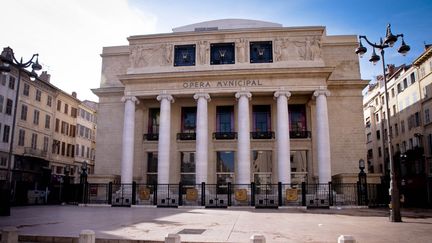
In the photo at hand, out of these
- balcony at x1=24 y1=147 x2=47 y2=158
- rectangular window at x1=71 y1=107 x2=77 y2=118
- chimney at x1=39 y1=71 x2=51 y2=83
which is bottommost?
balcony at x1=24 y1=147 x2=47 y2=158

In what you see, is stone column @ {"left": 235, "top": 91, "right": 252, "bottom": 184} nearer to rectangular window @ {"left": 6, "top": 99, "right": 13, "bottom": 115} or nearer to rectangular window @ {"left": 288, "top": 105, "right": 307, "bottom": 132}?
rectangular window @ {"left": 288, "top": 105, "right": 307, "bottom": 132}

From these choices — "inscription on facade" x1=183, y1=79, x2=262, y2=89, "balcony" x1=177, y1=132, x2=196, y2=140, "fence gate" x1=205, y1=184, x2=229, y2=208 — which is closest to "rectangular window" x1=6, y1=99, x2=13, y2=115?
"balcony" x1=177, y1=132, x2=196, y2=140

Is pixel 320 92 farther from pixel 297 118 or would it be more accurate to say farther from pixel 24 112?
pixel 24 112

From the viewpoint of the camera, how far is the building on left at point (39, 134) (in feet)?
116

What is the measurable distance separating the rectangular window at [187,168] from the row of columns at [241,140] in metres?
3.61

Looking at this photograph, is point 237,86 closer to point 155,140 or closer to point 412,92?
point 155,140

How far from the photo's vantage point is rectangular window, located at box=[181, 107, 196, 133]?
34281mm

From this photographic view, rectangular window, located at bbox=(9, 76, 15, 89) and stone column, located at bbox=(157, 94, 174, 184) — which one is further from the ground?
rectangular window, located at bbox=(9, 76, 15, 89)

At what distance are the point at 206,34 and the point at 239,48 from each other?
10.9ft

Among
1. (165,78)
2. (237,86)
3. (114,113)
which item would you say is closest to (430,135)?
(237,86)

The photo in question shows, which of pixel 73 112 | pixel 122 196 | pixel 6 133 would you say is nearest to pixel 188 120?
pixel 122 196

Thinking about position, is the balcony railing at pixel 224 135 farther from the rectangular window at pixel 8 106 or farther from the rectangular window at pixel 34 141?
the rectangular window at pixel 34 141

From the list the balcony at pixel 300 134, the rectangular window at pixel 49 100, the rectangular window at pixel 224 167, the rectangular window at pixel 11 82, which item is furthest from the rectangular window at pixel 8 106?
the balcony at pixel 300 134

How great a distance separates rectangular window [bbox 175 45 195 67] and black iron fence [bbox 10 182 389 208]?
11229mm
